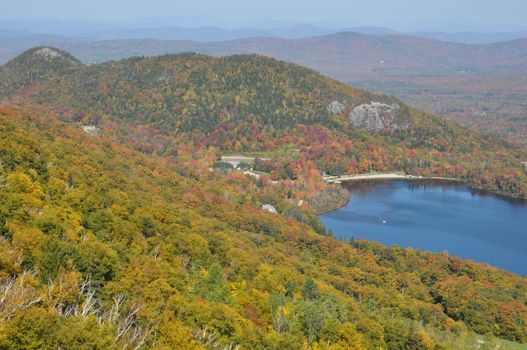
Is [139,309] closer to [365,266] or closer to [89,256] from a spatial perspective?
[89,256]

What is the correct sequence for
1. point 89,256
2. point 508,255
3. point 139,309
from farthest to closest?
point 508,255 < point 89,256 < point 139,309

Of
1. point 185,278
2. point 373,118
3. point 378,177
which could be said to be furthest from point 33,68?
point 185,278

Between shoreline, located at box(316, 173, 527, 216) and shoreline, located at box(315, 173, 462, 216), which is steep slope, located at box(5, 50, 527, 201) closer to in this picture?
shoreline, located at box(316, 173, 527, 216)

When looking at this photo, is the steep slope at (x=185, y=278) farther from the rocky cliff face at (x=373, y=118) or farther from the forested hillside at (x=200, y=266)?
the rocky cliff face at (x=373, y=118)

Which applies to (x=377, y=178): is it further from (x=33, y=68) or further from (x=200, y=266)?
(x=33, y=68)

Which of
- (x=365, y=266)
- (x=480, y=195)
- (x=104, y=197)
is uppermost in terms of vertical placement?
(x=104, y=197)

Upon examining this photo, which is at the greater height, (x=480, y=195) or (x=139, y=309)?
(x=139, y=309)

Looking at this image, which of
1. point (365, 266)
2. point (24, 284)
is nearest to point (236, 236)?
point (365, 266)

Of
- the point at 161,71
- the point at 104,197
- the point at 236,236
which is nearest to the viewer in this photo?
the point at 104,197
